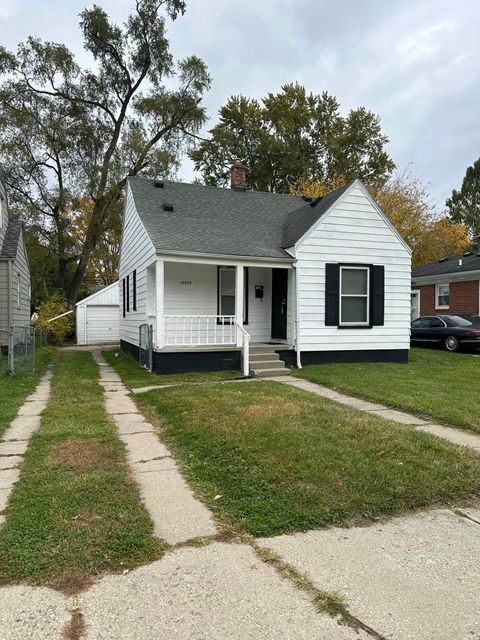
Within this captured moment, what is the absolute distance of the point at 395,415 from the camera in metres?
6.64

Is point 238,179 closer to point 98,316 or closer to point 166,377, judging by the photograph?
point 166,377

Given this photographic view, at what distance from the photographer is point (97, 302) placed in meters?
23.7

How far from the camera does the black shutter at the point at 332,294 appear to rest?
38.9 ft

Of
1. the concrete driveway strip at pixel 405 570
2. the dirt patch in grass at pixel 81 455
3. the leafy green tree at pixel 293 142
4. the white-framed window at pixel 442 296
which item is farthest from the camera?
the leafy green tree at pixel 293 142

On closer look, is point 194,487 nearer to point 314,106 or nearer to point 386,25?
point 386,25

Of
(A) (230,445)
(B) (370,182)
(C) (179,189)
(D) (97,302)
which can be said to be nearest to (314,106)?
(B) (370,182)

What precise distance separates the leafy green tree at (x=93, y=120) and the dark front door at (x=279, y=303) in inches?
593

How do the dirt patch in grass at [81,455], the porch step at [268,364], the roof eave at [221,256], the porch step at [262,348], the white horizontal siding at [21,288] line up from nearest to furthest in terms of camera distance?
the dirt patch in grass at [81,455], the roof eave at [221,256], the porch step at [268,364], the porch step at [262,348], the white horizontal siding at [21,288]

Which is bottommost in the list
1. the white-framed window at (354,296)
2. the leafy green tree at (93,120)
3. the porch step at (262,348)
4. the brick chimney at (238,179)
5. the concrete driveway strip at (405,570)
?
the concrete driveway strip at (405,570)

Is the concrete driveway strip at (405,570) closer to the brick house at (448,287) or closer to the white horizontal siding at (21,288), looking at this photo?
the white horizontal siding at (21,288)

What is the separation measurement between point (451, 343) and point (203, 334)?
8937 millimetres

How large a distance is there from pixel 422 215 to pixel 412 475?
26.6 metres

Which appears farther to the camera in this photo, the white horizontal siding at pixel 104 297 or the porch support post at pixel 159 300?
the white horizontal siding at pixel 104 297

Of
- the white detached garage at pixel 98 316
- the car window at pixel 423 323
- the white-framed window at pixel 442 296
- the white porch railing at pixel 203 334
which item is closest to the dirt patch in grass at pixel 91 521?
the white porch railing at pixel 203 334
